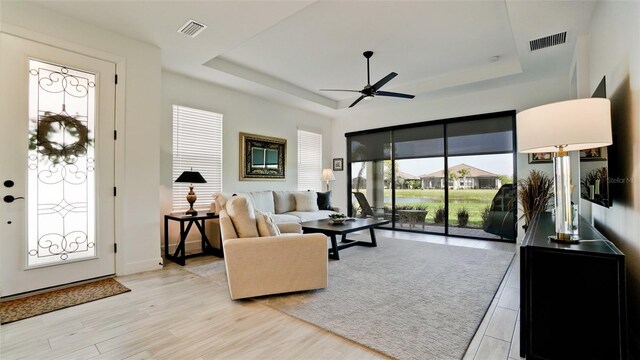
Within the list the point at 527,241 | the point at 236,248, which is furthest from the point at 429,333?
the point at 236,248

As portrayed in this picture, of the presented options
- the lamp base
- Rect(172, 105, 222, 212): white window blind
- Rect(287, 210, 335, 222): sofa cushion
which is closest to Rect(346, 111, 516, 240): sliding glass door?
Rect(287, 210, 335, 222): sofa cushion

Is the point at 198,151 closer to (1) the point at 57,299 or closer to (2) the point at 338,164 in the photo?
(1) the point at 57,299

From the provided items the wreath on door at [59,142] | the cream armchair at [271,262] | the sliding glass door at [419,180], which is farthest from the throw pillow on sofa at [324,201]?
the wreath on door at [59,142]

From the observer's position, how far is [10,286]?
2729 millimetres

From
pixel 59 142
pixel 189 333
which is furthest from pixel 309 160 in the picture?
pixel 189 333

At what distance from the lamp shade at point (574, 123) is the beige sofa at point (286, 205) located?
A: 3.76 meters

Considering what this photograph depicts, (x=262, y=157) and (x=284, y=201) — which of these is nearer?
(x=284, y=201)

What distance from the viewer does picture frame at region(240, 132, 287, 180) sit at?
5540 mm

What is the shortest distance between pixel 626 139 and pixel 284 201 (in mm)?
4740

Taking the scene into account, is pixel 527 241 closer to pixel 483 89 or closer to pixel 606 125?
pixel 606 125

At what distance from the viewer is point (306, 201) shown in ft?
19.5

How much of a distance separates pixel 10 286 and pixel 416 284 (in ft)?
13.1

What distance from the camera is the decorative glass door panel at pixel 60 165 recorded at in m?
2.89

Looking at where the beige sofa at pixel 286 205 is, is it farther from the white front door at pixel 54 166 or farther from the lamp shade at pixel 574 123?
the lamp shade at pixel 574 123
